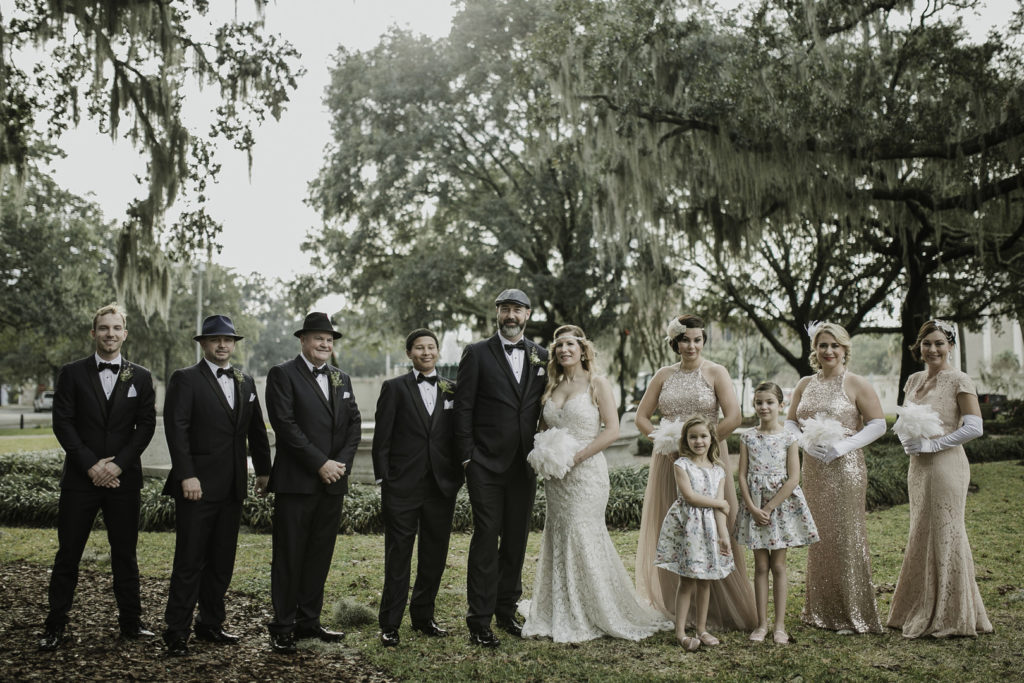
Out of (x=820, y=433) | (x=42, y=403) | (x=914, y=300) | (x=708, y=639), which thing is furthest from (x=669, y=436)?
(x=42, y=403)

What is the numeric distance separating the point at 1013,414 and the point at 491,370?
20631mm

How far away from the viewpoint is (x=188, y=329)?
127 ft

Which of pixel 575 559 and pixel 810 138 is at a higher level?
pixel 810 138

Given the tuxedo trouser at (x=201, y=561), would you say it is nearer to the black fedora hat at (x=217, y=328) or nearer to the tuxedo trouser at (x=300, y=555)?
the tuxedo trouser at (x=300, y=555)

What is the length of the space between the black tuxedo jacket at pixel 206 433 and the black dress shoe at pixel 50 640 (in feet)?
3.26

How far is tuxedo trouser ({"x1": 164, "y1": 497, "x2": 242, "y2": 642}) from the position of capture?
4.71 metres

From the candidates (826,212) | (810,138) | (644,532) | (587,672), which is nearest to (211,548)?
(587,672)

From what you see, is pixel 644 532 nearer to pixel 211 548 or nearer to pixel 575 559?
pixel 575 559

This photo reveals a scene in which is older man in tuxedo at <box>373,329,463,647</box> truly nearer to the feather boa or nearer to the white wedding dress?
the white wedding dress

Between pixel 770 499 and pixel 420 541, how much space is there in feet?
7.40

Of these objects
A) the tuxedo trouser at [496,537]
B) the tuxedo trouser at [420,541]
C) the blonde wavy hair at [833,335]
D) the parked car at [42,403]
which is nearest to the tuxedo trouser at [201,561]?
the tuxedo trouser at [420,541]

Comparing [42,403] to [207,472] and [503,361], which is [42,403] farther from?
[503,361]

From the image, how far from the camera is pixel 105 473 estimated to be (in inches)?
189

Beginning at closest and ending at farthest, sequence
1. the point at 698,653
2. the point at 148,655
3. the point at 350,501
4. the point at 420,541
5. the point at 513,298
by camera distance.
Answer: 1. the point at 148,655
2. the point at 698,653
3. the point at 513,298
4. the point at 420,541
5. the point at 350,501
